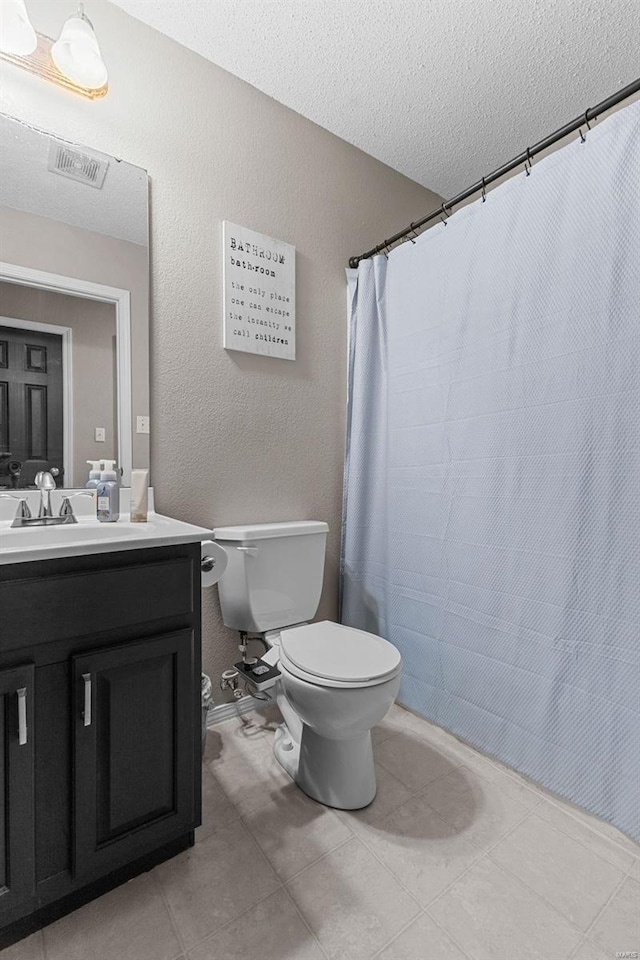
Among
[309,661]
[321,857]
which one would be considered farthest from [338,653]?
[321,857]

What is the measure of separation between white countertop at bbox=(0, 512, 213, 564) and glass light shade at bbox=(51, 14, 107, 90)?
4.20ft

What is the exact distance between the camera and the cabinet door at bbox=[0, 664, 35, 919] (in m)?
0.93

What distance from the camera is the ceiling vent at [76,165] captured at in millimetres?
1422

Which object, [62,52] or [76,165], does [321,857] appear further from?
[62,52]

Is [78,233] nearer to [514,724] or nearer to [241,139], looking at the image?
[241,139]

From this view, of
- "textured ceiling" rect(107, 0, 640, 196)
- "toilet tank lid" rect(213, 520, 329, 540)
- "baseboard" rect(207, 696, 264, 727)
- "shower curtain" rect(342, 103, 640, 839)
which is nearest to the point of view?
"shower curtain" rect(342, 103, 640, 839)

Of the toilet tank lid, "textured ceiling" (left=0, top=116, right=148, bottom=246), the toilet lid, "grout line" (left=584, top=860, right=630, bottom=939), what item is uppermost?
"textured ceiling" (left=0, top=116, right=148, bottom=246)

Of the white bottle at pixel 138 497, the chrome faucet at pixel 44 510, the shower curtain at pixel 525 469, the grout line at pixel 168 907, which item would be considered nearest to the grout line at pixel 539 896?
the shower curtain at pixel 525 469

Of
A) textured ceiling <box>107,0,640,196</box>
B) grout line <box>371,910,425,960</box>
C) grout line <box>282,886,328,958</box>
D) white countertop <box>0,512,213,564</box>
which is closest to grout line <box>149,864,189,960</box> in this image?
grout line <box>282,886,328,958</box>

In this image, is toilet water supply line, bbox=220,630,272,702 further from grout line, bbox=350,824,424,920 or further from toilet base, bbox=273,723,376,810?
grout line, bbox=350,824,424,920

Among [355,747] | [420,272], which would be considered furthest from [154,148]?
[355,747]

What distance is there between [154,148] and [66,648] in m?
1.58

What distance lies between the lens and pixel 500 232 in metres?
1.53

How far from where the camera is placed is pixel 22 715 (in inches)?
36.7
